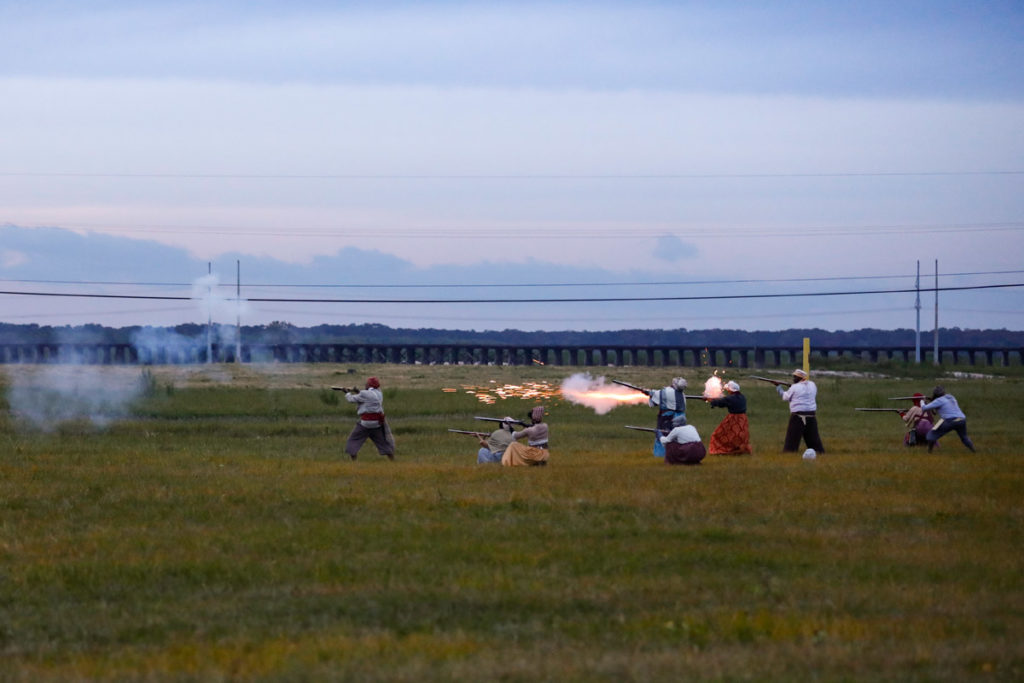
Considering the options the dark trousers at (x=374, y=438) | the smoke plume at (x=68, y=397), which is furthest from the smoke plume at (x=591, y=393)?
the smoke plume at (x=68, y=397)

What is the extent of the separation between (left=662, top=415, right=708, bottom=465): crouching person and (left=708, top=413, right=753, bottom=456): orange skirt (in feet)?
9.79

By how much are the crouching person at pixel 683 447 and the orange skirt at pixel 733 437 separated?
299 centimetres

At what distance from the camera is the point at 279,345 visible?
12406 centimetres

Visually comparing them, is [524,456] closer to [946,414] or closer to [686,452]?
[686,452]

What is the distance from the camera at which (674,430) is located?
26047 mm

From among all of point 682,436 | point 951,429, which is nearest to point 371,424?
point 682,436

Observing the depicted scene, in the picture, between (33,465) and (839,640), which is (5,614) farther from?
(33,465)

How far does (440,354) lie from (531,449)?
8566 centimetres

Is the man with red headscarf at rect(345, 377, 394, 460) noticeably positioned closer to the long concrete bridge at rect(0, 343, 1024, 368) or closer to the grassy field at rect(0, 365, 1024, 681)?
the grassy field at rect(0, 365, 1024, 681)

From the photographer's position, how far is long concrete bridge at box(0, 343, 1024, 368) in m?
97.8

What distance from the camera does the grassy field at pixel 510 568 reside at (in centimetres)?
1048

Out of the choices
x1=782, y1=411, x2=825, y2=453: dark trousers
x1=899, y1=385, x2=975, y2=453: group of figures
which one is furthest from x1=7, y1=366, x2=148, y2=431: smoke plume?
x1=899, y1=385, x2=975, y2=453: group of figures

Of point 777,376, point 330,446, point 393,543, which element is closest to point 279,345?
point 777,376

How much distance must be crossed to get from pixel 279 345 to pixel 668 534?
110256 mm
